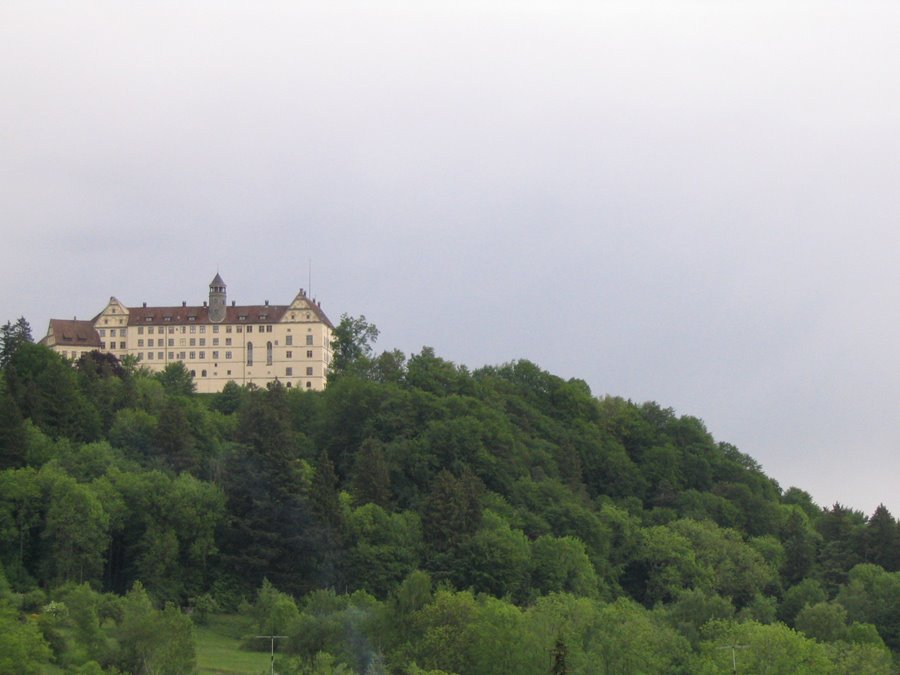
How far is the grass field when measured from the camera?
255ft

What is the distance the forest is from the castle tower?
22726mm

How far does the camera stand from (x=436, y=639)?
79.2m

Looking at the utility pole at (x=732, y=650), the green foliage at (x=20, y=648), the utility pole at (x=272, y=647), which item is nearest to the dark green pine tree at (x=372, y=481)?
the utility pole at (x=272, y=647)

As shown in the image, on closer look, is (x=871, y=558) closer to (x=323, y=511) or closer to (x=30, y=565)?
(x=323, y=511)

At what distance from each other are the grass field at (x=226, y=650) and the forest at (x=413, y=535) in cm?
82

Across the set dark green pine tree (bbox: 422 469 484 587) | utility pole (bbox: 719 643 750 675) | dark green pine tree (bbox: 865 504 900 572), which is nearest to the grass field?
dark green pine tree (bbox: 422 469 484 587)

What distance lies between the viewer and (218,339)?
15688 cm

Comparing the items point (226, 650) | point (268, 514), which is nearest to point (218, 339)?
point (268, 514)

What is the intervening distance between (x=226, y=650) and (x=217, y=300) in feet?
258

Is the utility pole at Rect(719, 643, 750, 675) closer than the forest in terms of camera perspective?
Yes

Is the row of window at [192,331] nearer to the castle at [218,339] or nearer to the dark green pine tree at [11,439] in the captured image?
the castle at [218,339]

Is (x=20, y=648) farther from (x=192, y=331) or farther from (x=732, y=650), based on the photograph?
(x=192, y=331)

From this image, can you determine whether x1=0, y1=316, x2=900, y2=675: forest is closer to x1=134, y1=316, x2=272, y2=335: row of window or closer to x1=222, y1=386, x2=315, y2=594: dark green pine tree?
x1=222, y1=386, x2=315, y2=594: dark green pine tree

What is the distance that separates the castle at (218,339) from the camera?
15475 centimetres
